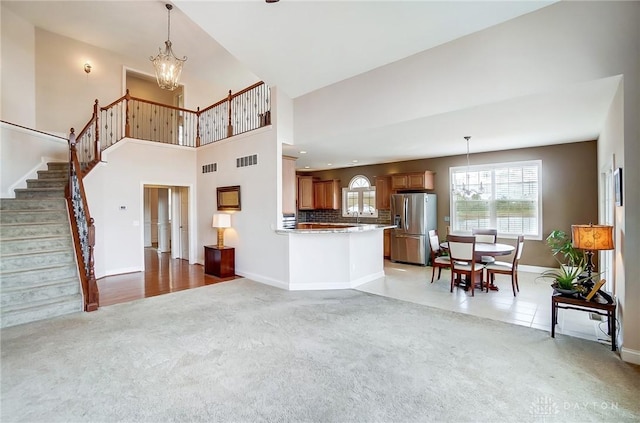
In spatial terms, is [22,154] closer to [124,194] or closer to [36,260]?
[124,194]

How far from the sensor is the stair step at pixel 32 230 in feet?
13.8

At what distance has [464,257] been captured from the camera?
4805mm

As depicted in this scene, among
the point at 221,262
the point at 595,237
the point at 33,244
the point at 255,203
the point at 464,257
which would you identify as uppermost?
the point at 255,203

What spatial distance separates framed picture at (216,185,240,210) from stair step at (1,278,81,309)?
110 inches


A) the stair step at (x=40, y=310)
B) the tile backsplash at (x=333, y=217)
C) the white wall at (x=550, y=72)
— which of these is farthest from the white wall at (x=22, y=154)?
the white wall at (x=550, y=72)

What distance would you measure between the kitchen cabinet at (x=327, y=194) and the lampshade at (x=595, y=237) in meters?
6.68

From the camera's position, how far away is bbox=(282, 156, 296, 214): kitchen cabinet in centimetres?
586

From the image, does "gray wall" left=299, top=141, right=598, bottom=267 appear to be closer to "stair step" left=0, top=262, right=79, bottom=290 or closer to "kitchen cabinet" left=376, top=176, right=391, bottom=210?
"kitchen cabinet" left=376, top=176, right=391, bottom=210

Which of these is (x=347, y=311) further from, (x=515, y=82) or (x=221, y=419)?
(x=515, y=82)

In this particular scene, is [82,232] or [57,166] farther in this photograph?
[57,166]

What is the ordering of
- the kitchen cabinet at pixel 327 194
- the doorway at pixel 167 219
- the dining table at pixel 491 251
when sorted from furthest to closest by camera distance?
the kitchen cabinet at pixel 327 194 < the doorway at pixel 167 219 < the dining table at pixel 491 251

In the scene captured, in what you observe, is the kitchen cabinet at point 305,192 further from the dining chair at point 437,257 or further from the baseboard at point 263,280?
the dining chair at point 437,257

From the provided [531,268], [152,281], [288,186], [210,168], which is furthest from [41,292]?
[531,268]

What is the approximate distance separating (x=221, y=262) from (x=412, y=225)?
14.6 feet
